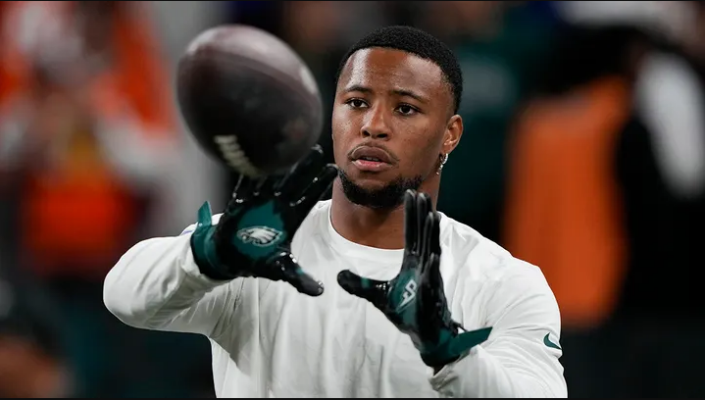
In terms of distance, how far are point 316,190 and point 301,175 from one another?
5 cm

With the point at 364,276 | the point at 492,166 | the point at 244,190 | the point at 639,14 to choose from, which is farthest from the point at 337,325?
the point at 639,14

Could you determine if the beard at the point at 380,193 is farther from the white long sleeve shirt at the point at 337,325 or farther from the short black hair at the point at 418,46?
the short black hair at the point at 418,46

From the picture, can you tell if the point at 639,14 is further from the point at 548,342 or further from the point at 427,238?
the point at 427,238

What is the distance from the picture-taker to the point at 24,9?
6816 millimetres

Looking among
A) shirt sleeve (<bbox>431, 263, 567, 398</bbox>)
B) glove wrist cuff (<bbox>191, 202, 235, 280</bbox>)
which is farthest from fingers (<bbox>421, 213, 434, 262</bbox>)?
glove wrist cuff (<bbox>191, 202, 235, 280</bbox>)

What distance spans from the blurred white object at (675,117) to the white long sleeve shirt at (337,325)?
2.76 meters

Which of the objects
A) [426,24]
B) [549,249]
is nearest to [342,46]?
[426,24]

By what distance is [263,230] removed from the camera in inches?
130

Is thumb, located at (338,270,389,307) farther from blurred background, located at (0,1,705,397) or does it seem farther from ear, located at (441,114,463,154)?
blurred background, located at (0,1,705,397)

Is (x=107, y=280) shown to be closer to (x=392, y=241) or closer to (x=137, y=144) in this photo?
(x=392, y=241)

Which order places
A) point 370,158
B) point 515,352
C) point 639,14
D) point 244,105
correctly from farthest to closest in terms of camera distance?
point 639,14, point 370,158, point 515,352, point 244,105

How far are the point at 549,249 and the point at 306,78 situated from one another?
3153 mm

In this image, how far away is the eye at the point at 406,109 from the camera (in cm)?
370

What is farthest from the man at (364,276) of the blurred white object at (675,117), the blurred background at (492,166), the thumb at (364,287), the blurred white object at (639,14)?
the blurred white object at (639,14)
